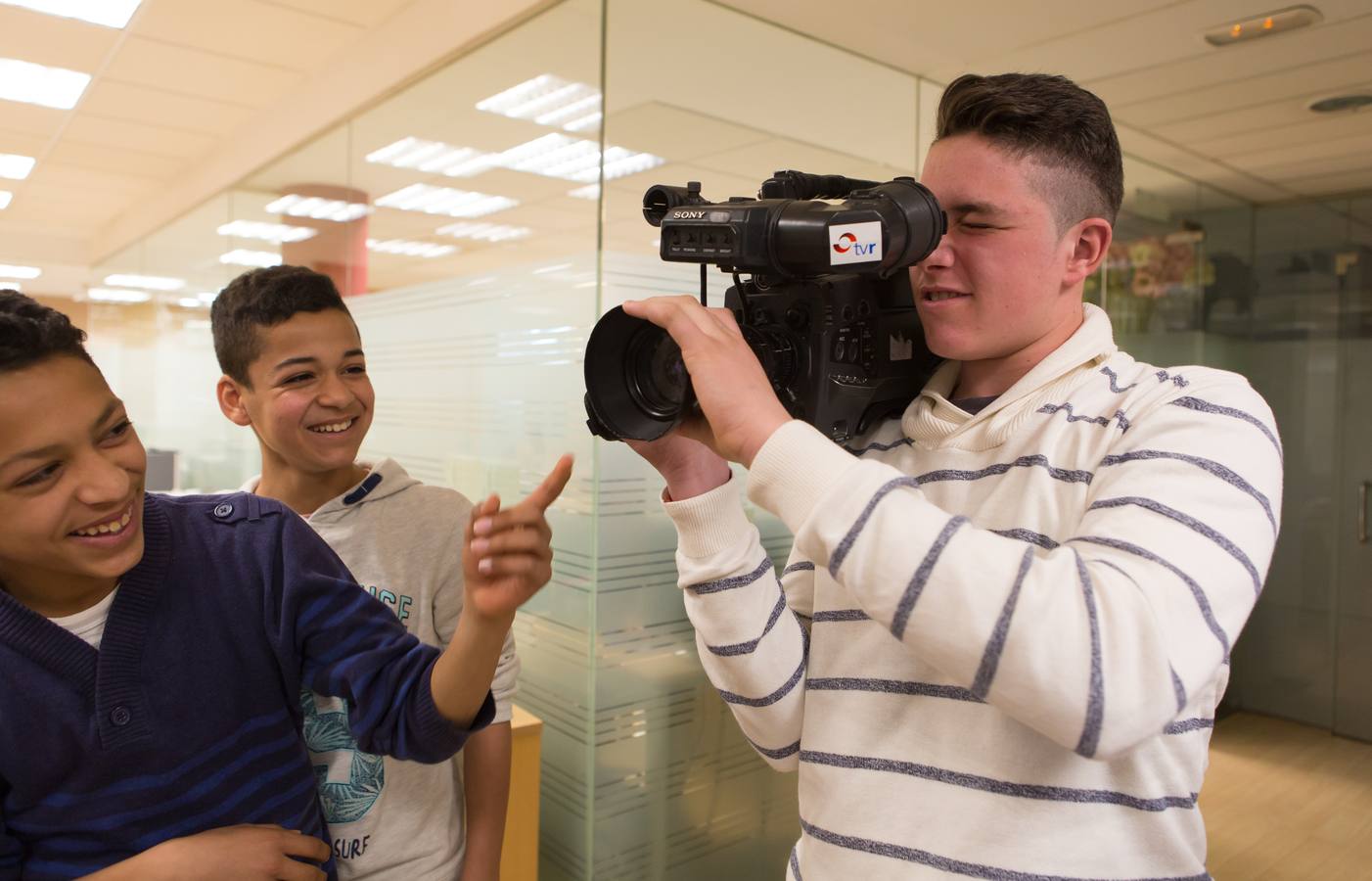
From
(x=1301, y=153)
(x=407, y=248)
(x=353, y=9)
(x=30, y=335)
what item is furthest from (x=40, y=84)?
(x=1301, y=153)

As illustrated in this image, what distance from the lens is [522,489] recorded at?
7.49ft

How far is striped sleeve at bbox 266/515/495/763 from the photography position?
0.87 m

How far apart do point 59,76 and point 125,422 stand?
3.19 m

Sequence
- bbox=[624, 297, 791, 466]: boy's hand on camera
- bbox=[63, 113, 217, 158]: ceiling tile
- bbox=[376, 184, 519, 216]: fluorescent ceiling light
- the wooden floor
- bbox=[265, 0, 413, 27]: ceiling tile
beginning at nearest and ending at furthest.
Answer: bbox=[624, 297, 791, 466]: boy's hand on camera
bbox=[376, 184, 519, 216]: fluorescent ceiling light
bbox=[265, 0, 413, 27]: ceiling tile
the wooden floor
bbox=[63, 113, 217, 158]: ceiling tile

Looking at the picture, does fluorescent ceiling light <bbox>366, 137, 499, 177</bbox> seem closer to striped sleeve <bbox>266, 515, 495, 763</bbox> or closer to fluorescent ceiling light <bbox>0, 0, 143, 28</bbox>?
fluorescent ceiling light <bbox>0, 0, 143, 28</bbox>

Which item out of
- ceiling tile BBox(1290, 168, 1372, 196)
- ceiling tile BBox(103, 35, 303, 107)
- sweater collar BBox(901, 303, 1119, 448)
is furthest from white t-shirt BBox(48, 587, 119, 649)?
ceiling tile BBox(1290, 168, 1372, 196)

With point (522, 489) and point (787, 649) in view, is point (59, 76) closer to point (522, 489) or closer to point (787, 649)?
point (522, 489)

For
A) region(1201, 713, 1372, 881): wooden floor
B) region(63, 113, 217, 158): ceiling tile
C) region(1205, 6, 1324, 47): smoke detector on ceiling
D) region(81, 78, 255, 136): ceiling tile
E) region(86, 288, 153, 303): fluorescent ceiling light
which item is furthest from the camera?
region(86, 288, 153, 303): fluorescent ceiling light

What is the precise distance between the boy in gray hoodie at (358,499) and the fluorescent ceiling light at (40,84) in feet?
8.52

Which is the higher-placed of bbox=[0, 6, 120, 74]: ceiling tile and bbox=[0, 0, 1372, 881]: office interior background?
bbox=[0, 6, 120, 74]: ceiling tile

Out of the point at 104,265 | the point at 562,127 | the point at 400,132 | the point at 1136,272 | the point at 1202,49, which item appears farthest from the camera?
the point at 104,265

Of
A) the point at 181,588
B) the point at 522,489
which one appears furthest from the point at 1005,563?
the point at 522,489

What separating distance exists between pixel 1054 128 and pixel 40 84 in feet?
12.5

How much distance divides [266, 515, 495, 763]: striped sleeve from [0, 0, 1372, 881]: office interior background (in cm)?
74
